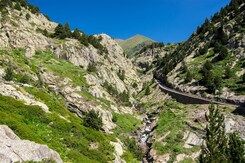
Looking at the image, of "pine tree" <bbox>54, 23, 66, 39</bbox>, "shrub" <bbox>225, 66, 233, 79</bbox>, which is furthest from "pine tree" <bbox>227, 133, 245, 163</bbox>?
"pine tree" <bbox>54, 23, 66, 39</bbox>

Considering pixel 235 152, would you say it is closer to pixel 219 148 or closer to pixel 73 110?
pixel 219 148

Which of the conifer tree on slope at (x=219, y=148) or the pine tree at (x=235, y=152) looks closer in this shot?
the conifer tree on slope at (x=219, y=148)

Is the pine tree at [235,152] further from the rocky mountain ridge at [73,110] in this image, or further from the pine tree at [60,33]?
the pine tree at [60,33]

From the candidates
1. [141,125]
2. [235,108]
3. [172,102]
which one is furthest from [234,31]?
[141,125]

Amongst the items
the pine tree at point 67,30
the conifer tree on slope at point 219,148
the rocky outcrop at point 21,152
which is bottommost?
the rocky outcrop at point 21,152

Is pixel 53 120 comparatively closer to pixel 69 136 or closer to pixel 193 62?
pixel 69 136

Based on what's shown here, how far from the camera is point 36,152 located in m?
18.2

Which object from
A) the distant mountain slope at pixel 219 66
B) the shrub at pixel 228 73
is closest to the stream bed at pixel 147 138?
the distant mountain slope at pixel 219 66

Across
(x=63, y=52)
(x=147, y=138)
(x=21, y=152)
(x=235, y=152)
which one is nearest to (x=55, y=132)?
(x=21, y=152)

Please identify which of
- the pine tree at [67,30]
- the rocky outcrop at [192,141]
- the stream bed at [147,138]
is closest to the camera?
the rocky outcrop at [192,141]

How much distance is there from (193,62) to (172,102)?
3357 cm

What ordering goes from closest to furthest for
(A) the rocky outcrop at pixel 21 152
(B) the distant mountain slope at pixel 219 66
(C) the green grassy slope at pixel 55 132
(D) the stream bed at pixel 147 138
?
(A) the rocky outcrop at pixel 21 152 → (C) the green grassy slope at pixel 55 132 → (D) the stream bed at pixel 147 138 → (B) the distant mountain slope at pixel 219 66

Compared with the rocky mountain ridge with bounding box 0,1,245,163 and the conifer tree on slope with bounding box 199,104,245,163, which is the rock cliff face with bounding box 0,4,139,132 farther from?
the conifer tree on slope with bounding box 199,104,245,163

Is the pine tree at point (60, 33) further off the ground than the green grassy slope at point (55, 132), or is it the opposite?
the pine tree at point (60, 33)
